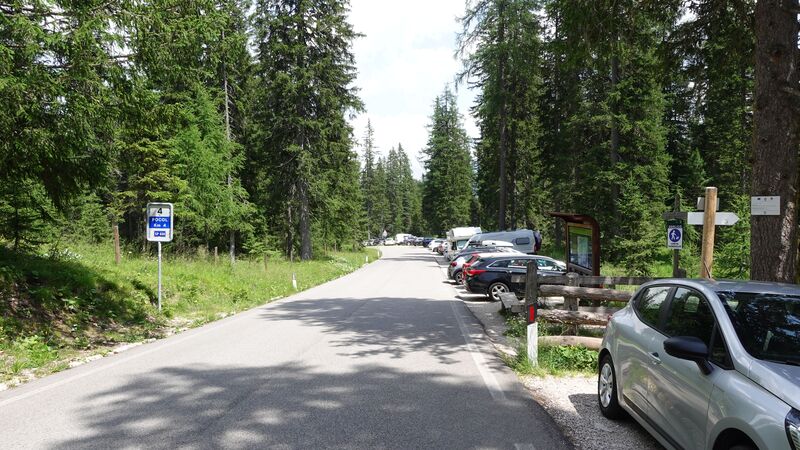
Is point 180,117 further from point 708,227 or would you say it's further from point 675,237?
point 675,237

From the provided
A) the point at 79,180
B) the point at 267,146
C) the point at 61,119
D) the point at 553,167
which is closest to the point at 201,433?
the point at 61,119

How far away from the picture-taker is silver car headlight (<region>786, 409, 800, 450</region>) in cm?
264

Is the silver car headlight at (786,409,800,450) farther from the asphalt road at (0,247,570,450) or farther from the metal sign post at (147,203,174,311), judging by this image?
the metal sign post at (147,203,174,311)

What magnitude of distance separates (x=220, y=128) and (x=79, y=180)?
66.5ft

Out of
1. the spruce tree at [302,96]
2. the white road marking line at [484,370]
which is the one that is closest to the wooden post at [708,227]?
the white road marking line at [484,370]

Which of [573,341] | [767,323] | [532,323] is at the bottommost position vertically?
[573,341]

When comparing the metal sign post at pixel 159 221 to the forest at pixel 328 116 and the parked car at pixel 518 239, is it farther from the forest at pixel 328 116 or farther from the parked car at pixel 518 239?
the parked car at pixel 518 239

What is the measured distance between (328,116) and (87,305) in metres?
22.8

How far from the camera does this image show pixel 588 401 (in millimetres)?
6047

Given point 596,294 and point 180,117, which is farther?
point 180,117

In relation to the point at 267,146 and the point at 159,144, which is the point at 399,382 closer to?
the point at 159,144

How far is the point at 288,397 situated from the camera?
19.3 ft

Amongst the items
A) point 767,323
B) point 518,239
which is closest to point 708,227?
point 767,323

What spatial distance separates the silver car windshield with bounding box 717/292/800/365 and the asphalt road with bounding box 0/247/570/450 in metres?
1.86
